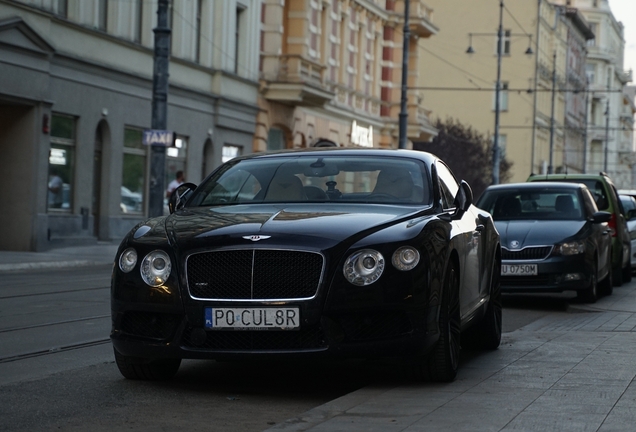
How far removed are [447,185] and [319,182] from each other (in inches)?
43.6

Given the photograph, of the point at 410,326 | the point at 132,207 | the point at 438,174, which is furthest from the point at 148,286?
the point at 132,207

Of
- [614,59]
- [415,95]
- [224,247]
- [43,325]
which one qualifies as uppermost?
[614,59]

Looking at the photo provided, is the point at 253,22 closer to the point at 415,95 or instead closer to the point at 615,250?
the point at 415,95

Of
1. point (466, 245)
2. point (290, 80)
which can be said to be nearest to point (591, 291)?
point (466, 245)

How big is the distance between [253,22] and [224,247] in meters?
34.5

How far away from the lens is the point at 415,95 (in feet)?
187

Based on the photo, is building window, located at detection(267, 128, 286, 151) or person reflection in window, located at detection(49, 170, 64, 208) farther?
building window, located at detection(267, 128, 286, 151)

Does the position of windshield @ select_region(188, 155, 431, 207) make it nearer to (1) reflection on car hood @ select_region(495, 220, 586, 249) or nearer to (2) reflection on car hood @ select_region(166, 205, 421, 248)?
(2) reflection on car hood @ select_region(166, 205, 421, 248)

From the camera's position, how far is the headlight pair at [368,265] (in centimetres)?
747

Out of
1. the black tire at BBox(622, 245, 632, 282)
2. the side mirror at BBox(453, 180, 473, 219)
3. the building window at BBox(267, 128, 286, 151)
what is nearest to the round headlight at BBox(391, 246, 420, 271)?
the side mirror at BBox(453, 180, 473, 219)

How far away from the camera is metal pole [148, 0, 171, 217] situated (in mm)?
25984

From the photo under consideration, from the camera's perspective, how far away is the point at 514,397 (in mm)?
7375

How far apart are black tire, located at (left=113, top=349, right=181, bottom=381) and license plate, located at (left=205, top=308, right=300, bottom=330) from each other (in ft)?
2.79

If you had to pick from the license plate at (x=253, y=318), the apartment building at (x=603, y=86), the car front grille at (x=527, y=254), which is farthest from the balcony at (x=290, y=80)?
the apartment building at (x=603, y=86)
